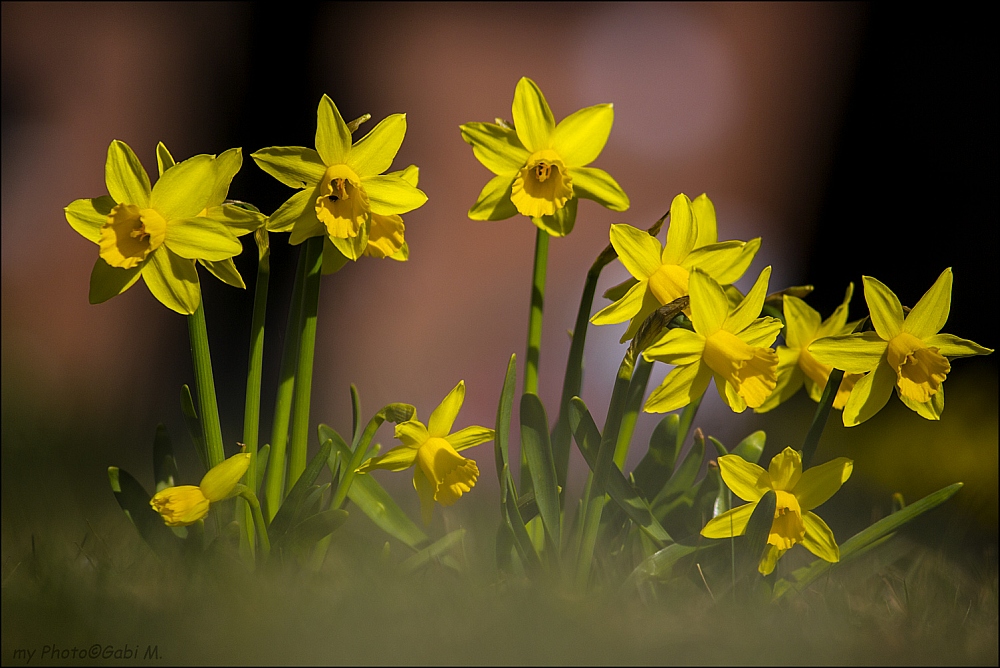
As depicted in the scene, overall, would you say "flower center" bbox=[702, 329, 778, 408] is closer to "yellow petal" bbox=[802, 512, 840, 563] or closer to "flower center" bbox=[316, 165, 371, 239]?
"yellow petal" bbox=[802, 512, 840, 563]

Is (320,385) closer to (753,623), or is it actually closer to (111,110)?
(111,110)

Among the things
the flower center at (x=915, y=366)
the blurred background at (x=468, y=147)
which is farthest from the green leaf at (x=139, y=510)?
the blurred background at (x=468, y=147)

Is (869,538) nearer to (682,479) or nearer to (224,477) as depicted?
(682,479)

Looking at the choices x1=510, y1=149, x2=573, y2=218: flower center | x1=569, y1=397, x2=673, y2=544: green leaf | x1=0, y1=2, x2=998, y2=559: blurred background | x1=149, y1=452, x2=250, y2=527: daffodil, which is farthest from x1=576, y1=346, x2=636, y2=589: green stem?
x1=0, y1=2, x2=998, y2=559: blurred background

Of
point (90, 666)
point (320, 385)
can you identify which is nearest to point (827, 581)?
point (90, 666)

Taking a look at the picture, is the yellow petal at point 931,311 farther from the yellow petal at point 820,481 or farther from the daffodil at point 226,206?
the daffodil at point 226,206
